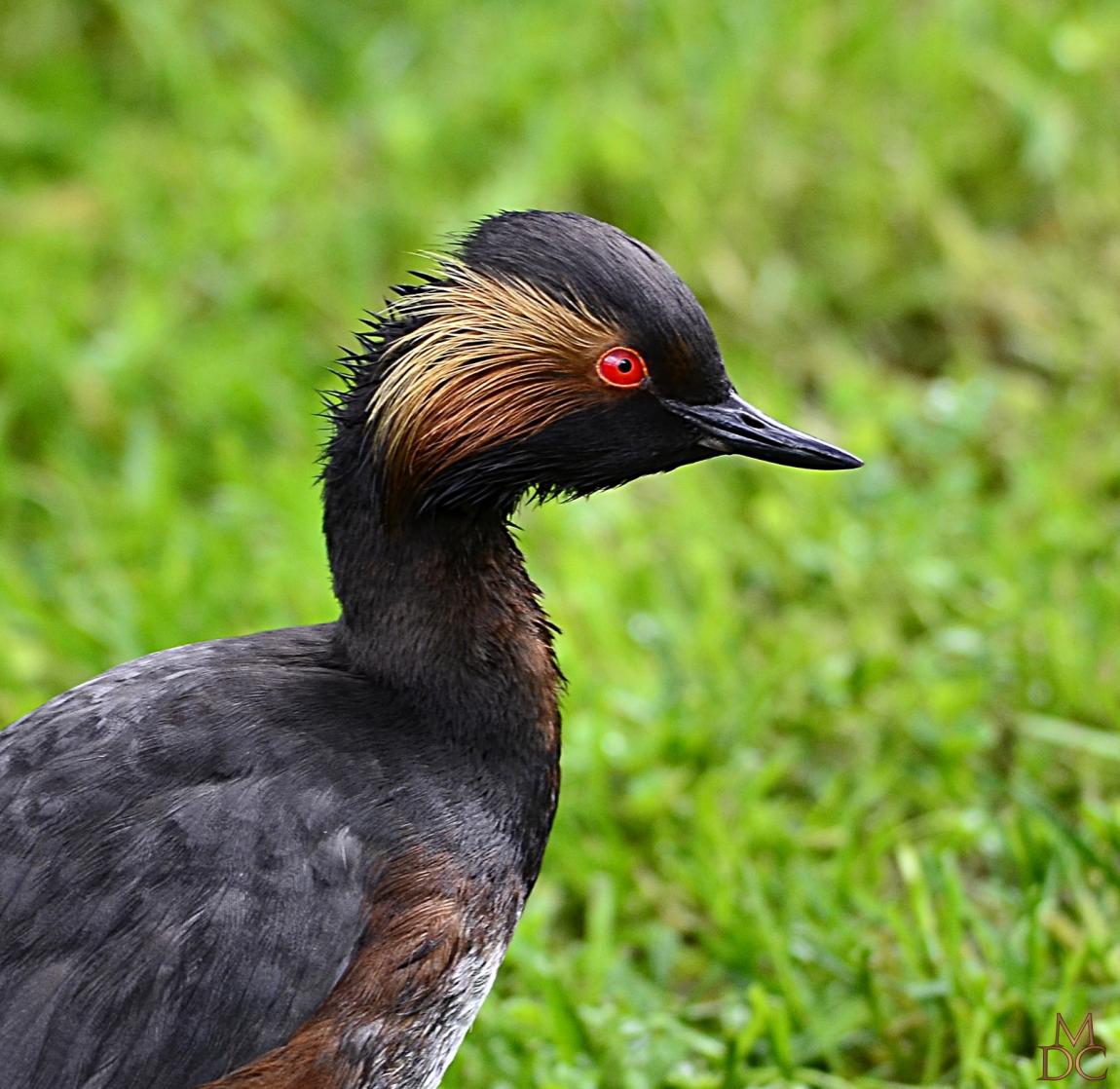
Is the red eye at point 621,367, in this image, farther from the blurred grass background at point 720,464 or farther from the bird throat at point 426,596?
the blurred grass background at point 720,464

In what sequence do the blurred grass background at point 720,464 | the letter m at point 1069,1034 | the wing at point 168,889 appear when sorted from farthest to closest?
1. the blurred grass background at point 720,464
2. the letter m at point 1069,1034
3. the wing at point 168,889

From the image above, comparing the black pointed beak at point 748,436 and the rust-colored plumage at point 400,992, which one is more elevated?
the black pointed beak at point 748,436

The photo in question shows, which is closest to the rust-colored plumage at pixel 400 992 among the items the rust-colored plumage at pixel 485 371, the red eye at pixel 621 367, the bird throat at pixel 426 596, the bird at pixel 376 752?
the bird at pixel 376 752

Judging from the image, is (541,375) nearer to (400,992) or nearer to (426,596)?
(426,596)

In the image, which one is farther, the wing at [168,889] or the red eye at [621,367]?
the red eye at [621,367]

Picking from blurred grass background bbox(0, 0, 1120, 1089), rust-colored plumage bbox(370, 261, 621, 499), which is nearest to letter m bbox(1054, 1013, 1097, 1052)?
blurred grass background bbox(0, 0, 1120, 1089)

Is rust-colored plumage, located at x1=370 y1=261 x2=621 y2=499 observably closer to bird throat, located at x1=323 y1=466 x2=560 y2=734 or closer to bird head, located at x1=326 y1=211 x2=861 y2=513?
bird head, located at x1=326 y1=211 x2=861 y2=513

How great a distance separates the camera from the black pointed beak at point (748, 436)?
314 cm

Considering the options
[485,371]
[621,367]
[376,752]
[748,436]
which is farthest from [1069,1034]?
[485,371]

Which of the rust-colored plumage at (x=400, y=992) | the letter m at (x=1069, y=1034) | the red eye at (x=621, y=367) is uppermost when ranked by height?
the red eye at (x=621, y=367)

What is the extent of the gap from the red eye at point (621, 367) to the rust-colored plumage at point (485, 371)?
16 millimetres

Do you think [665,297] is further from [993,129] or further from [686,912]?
[993,129]

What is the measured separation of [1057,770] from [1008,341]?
218cm

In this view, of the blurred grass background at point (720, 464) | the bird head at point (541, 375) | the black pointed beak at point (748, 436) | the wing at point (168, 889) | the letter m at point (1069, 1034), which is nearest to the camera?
the wing at point (168, 889)
